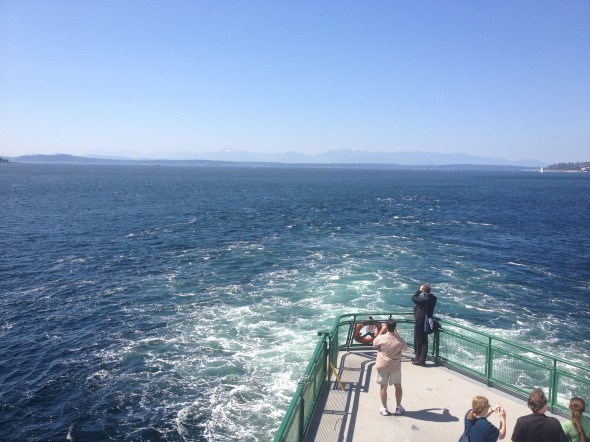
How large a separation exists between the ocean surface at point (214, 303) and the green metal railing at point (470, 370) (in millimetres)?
4776

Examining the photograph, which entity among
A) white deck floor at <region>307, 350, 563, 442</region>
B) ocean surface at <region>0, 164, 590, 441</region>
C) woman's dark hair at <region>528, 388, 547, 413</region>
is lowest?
ocean surface at <region>0, 164, 590, 441</region>

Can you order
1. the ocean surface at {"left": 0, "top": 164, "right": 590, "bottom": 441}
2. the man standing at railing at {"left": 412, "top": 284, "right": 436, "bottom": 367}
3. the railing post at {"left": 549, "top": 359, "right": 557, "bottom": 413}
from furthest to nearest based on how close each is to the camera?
the ocean surface at {"left": 0, "top": 164, "right": 590, "bottom": 441} → the man standing at railing at {"left": 412, "top": 284, "right": 436, "bottom": 367} → the railing post at {"left": 549, "top": 359, "right": 557, "bottom": 413}

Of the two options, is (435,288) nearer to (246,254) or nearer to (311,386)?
(246,254)

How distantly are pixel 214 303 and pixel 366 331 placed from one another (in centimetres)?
1389

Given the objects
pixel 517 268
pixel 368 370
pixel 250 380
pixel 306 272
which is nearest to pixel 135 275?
pixel 306 272

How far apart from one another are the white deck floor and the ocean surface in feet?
15.7

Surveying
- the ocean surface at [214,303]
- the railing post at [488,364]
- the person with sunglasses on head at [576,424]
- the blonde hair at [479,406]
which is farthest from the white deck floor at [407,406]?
the ocean surface at [214,303]

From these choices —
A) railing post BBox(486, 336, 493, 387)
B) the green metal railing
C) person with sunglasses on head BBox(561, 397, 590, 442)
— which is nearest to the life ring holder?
the green metal railing

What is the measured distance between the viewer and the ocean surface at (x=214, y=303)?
47.4 ft

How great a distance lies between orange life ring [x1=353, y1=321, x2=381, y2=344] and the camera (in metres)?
11.5

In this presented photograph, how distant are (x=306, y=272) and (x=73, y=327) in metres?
15.1

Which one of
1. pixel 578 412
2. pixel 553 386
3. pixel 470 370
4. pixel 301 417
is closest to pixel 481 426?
pixel 578 412

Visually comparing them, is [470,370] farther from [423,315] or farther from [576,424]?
[576,424]

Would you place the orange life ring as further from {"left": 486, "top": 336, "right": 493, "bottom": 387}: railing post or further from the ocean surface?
the ocean surface
